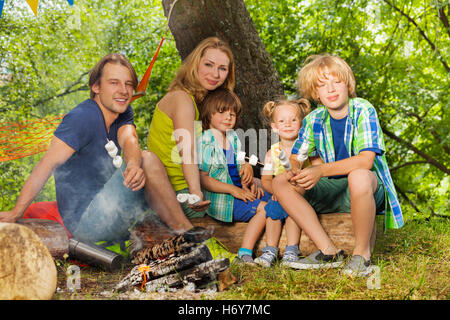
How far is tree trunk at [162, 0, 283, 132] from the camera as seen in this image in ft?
10.8

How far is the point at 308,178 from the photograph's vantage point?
7.38 feet

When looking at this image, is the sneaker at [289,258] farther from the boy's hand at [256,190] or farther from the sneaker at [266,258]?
the boy's hand at [256,190]

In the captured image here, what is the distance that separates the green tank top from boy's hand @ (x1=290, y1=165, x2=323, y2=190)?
2.42 ft

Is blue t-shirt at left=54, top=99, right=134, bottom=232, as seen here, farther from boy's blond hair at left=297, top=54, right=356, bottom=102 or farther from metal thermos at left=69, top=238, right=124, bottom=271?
boy's blond hair at left=297, top=54, right=356, bottom=102

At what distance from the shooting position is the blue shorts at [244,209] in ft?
8.63

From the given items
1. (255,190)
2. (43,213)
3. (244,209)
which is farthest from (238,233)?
(43,213)

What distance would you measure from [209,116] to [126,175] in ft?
2.21

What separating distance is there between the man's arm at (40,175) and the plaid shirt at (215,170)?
0.75 m

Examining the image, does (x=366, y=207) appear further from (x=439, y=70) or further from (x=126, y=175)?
(x=439, y=70)

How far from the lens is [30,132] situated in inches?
123

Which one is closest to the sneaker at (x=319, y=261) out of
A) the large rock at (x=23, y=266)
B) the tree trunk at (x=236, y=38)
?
the large rock at (x=23, y=266)

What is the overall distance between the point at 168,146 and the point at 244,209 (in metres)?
0.60

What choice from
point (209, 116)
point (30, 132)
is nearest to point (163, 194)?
point (209, 116)

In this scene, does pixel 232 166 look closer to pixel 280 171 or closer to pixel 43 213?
pixel 280 171
